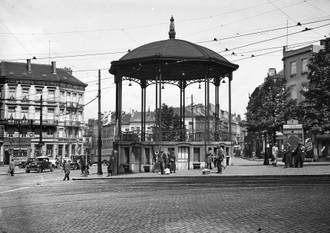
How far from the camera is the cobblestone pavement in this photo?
1080 centimetres

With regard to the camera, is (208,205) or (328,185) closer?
(208,205)

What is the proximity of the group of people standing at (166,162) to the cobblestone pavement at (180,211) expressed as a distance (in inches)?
412

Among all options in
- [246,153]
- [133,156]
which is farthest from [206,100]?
[246,153]

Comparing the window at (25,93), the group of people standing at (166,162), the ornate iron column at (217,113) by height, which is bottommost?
the group of people standing at (166,162)

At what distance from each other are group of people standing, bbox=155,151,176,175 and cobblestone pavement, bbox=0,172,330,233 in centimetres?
1047

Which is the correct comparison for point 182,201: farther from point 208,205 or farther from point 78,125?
point 78,125

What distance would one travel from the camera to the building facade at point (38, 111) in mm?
81625

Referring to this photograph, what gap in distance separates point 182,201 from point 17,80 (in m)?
72.8

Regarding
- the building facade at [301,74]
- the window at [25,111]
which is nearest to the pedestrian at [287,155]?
the building facade at [301,74]

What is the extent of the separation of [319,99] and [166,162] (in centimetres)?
1496

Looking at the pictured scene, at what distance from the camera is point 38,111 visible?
85188mm

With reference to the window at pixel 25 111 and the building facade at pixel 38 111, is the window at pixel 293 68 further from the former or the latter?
the window at pixel 25 111

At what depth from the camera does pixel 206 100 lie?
3219 centimetres

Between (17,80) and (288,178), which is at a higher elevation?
(17,80)
